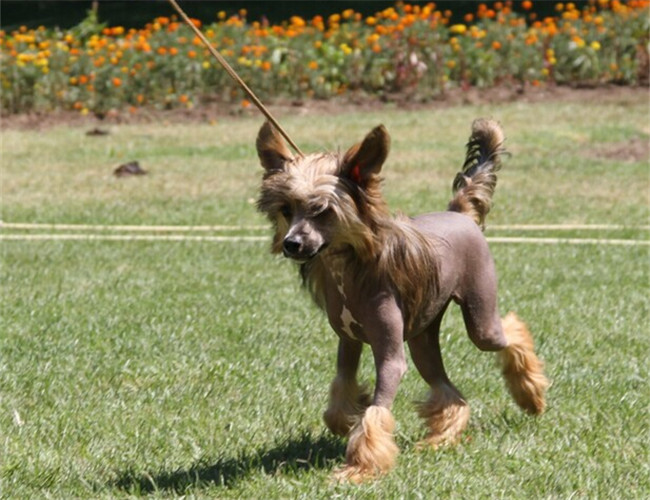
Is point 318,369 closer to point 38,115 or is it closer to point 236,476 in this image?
point 236,476

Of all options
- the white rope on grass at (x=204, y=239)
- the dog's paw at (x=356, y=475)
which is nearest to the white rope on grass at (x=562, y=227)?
the white rope on grass at (x=204, y=239)

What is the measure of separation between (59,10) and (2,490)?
24.6m

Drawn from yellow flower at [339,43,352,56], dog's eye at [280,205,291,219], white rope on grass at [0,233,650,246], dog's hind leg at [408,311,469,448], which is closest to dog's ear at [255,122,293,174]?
dog's eye at [280,205,291,219]

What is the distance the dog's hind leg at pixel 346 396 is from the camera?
541 centimetres

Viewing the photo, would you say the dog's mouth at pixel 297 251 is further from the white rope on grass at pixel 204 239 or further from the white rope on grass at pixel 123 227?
the white rope on grass at pixel 123 227

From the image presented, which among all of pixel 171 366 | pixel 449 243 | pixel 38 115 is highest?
pixel 449 243

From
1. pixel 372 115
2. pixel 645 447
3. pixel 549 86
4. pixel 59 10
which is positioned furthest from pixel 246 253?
pixel 59 10

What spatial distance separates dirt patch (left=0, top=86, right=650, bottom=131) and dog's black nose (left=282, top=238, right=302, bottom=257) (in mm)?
13445

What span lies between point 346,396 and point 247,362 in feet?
4.93

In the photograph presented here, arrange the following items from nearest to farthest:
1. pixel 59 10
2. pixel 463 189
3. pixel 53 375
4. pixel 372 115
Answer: pixel 463 189 → pixel 53 375 → pixel 372 115 → pixel 59 10

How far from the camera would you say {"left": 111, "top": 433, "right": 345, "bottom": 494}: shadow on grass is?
488cm

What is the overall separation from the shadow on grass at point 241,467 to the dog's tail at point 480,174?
4.11 feet

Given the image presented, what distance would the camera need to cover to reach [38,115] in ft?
59.7

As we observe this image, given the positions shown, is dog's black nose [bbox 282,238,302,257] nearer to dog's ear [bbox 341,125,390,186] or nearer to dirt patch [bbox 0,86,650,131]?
dog's ear [bbox 341,125,390,186]
